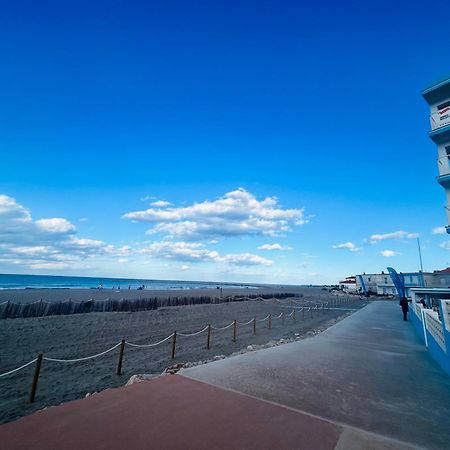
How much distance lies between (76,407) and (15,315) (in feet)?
68.2

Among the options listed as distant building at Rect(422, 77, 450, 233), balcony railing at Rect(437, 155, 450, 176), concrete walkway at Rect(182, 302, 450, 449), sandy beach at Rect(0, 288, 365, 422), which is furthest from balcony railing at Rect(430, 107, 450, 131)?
sandy beach at Rect(0, 288, 365, 422)

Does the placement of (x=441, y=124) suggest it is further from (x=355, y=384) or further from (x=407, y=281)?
(x=407, y=281)

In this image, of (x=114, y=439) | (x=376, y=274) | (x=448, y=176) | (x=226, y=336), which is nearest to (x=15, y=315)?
(x=226, y=336)

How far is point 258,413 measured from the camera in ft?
12.1

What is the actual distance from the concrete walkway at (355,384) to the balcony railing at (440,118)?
1049 cm

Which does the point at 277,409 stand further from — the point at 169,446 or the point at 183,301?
the point at 183,301

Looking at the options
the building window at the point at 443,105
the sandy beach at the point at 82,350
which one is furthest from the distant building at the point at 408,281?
the sandy beach at the point at 82,350

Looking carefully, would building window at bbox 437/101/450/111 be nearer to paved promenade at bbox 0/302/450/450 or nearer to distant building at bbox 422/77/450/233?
distant building at bbox 422/77/450/233

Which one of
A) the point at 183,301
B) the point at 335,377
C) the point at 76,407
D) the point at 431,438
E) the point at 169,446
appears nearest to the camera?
the point at 169,446

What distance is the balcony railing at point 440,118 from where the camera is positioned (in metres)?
12.2

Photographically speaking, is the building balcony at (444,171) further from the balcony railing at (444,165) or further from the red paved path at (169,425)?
the red paved path at (169,425)

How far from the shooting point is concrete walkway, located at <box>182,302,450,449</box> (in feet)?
11.8

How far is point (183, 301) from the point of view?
3291 centimetres

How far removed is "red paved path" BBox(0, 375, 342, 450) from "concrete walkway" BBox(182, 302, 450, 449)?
1.69 feet
